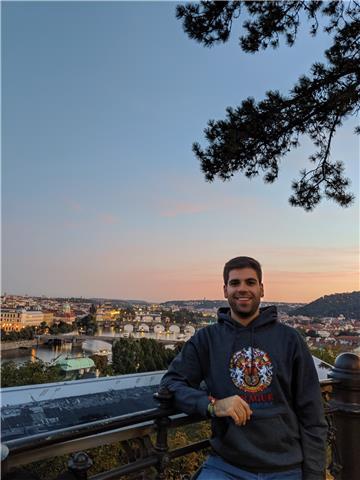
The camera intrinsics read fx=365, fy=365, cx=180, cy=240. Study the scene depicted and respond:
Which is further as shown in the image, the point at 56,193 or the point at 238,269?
the point at 56,193

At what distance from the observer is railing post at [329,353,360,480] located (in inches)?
86.4

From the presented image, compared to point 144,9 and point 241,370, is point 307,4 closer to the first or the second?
point 144,9

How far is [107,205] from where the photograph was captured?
60.4 ft

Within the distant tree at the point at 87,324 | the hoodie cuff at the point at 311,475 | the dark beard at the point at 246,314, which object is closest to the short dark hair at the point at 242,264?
the dark beard at the point at 246,314

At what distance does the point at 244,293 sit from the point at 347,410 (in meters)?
1.21

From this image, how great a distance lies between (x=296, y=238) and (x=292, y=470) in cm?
1378

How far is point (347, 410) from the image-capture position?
220 cm

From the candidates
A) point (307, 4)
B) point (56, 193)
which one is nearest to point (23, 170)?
point (56, 193)

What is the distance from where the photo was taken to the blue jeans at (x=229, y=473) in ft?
4.51

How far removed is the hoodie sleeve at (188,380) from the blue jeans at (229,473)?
0.93ft

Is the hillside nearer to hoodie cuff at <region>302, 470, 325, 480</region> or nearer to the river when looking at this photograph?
the river

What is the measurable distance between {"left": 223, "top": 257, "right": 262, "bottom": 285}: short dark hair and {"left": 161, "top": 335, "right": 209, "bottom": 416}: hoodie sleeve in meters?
0.33

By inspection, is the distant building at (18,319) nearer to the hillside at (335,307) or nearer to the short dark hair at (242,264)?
the hillside at (335,307)

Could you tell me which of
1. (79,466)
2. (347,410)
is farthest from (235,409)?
(347,410)
